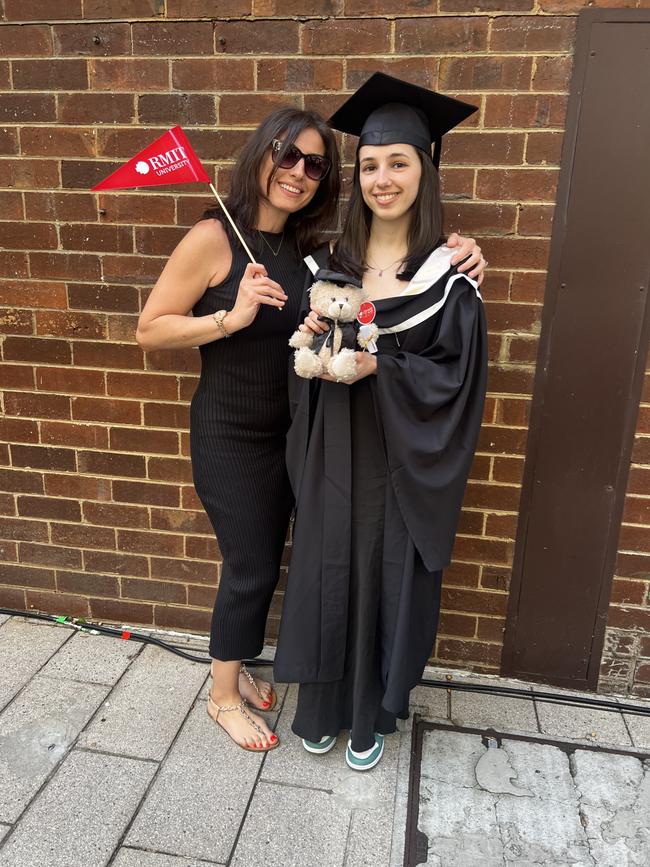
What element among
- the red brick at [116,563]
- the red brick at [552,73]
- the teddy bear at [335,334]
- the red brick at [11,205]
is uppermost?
the red brick at [552,73]

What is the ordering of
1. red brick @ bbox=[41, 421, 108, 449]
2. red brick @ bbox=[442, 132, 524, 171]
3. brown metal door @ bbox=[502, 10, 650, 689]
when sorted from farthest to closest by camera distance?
red brick @ bbox=[41, 421, 108, 449]
red brick @ bbox=[442, 132, 524, 171]
brown metal door @ bbox=[502, 10, 650, 689]

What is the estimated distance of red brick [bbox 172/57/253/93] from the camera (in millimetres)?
2582

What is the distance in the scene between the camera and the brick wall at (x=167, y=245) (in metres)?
2.45

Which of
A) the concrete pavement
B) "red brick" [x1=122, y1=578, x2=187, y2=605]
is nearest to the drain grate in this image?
the concrete pavement

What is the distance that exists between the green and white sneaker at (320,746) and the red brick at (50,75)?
106 inches

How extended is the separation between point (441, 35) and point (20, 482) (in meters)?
2.64

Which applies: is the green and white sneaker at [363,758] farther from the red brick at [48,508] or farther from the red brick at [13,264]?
the red brick at [13,264]

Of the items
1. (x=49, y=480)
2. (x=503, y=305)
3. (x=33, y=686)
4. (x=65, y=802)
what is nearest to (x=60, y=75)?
(x=49, y=480)

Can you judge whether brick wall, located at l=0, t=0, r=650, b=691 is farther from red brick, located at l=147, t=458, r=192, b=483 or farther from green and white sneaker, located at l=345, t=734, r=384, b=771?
green and white sneaker, located at l=345, t=734, r=384, b=771

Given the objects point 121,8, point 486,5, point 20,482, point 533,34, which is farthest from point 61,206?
point 533,34

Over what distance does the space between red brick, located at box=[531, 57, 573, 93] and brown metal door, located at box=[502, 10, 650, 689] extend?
3 centimetres

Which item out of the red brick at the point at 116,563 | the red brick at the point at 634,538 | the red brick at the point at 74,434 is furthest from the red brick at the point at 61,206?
the red brick at the point at 634,538

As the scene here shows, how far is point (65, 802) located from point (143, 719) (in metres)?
0.44

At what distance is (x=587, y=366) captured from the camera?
2.58 m
